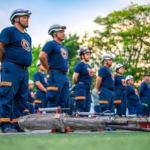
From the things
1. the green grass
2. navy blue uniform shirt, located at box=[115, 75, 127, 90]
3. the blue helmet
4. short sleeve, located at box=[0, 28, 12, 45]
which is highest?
the blue helmet

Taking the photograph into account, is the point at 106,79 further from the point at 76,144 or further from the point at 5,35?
the point at 76,144

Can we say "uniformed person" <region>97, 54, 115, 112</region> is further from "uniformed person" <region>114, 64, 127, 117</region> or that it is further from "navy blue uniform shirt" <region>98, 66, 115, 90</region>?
"uniformed person" <region>114, 64, 127, 117</region>

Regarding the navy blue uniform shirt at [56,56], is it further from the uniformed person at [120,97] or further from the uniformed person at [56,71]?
the uniformed person at [120,97]

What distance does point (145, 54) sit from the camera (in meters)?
24.2

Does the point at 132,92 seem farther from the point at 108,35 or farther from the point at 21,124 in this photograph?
the point at 108,35

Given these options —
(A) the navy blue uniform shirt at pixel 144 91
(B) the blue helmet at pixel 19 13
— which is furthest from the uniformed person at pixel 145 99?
(B) the blue helmet at pixel 19 13

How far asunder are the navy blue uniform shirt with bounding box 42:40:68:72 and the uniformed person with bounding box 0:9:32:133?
55cm

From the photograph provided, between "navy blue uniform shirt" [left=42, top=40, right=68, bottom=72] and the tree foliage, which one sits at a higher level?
the tree foliage

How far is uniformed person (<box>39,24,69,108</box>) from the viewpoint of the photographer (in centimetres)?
546

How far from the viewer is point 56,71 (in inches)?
221

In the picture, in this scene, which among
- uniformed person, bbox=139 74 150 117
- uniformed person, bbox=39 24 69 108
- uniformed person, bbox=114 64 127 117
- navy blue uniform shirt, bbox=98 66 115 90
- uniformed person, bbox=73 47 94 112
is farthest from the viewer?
uniformed person, bbox=139 74 150 117

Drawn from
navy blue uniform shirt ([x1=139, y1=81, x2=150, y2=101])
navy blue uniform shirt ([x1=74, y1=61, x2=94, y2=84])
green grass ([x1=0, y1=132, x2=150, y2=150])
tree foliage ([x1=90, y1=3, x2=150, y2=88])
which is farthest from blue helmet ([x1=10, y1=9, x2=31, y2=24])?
tree foliage ([x1=90, y1=3, x2=150, y2=88])

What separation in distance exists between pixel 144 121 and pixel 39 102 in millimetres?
4535

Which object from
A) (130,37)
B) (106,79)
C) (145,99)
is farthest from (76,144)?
(130,37)
